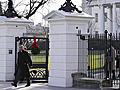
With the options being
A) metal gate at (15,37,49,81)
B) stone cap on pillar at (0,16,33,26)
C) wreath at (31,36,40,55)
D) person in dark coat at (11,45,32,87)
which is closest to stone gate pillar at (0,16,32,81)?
stone cap on pillar at (0,16,33,26)

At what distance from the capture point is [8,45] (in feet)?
51.0

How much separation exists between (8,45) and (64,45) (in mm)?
3586

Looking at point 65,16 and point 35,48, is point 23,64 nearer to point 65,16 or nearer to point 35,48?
point 35,48

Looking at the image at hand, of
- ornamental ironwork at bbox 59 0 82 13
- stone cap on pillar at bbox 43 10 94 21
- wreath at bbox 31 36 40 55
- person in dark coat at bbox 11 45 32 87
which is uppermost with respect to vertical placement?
ornamental ironwork at bbox 59 0 82 13

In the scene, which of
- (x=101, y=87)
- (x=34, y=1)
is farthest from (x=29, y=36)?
(x=34, y=1)

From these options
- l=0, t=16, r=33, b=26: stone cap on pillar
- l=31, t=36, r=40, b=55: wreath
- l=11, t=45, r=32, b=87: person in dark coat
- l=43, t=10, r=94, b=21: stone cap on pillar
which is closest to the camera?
l=43, t=10, r=94, b=21: stone cap on pillar

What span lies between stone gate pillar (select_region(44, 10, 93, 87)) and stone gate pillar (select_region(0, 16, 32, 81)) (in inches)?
107

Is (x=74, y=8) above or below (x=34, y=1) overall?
below

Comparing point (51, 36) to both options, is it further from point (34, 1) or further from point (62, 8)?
point (34, 1)

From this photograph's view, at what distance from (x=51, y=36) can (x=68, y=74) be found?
1711 mm

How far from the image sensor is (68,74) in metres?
13.0

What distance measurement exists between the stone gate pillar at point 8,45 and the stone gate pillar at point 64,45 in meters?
2.73

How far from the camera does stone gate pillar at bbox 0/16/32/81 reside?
15.5m

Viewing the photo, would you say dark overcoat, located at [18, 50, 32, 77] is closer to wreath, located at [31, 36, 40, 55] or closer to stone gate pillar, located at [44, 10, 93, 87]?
stone gate pillar, located at [44, 10, 93, 87]
